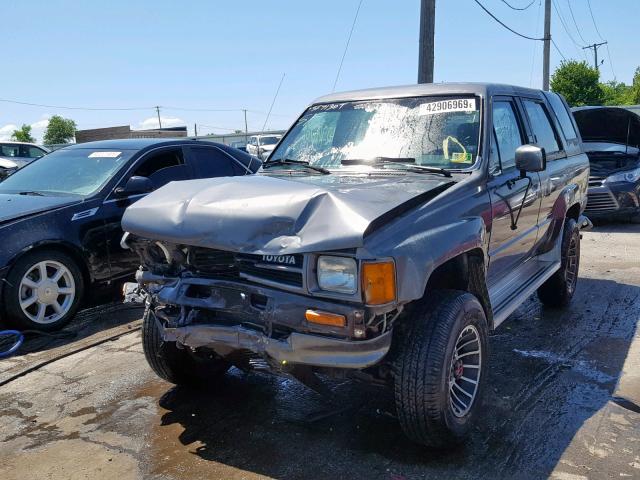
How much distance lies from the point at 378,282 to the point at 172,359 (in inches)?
67.1

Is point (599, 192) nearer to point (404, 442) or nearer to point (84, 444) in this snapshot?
point (404, 442)

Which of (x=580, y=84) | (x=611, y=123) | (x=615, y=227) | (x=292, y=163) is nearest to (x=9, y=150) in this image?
(x=292, y=163)

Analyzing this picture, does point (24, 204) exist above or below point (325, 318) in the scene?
above

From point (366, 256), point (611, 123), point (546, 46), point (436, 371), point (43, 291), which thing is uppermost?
point (546, 46)

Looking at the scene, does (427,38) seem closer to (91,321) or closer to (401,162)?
(401,162)

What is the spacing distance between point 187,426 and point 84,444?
0.57 metres

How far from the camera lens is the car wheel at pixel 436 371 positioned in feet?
9.18

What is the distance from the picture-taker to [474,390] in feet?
10.6

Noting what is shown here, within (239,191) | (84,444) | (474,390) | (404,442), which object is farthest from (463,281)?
(84,444)

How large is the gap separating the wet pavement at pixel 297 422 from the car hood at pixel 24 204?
1.12 metres

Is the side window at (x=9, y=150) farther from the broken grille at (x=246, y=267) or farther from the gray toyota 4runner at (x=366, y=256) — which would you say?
the broken grille at (x=246, y=267)

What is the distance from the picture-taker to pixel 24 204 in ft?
17.3

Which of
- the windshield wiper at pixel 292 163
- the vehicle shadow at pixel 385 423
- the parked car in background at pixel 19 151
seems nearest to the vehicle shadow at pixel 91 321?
the vehicle shadow at pixel 385 423

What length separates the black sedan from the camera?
16.2ft
